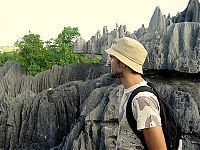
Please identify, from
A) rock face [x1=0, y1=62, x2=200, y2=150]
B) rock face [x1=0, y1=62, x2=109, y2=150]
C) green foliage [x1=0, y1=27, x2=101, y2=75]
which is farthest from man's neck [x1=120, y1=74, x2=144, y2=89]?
green foliage [x1=0, y1=27, x2=101, y2=75]

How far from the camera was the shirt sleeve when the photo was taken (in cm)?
180

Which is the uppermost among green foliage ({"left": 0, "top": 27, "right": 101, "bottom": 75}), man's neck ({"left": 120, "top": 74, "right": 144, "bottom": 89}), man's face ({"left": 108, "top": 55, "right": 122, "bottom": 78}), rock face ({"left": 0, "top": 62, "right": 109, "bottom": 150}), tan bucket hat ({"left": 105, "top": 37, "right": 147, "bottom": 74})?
tan bucket hat ({"left": 105, "top": 37, "right": 147, "bottom": 74})

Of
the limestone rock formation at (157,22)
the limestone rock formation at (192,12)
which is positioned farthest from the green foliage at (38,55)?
the limestone rock formation at (192,12)

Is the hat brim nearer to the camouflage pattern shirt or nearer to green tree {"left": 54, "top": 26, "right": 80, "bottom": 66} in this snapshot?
the camouflage pattern shirt

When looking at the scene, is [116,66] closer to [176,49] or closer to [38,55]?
[176,49]

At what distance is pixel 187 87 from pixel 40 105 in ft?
15.4

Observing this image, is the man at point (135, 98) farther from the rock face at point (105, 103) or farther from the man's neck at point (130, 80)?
the rock face at point (105, 103)

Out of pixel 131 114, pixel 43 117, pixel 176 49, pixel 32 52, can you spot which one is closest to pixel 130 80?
pixel 131 114

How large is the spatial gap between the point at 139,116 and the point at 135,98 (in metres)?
0.10

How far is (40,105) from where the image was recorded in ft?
32.6

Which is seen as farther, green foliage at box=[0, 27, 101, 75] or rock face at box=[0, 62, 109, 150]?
green foliage at box=[0, 27, 101, 75]

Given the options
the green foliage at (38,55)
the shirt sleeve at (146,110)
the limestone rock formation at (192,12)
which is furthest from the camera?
the green foliage at (38,55)

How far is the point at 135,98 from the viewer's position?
188 centimetres

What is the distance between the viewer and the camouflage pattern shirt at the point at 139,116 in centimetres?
181
